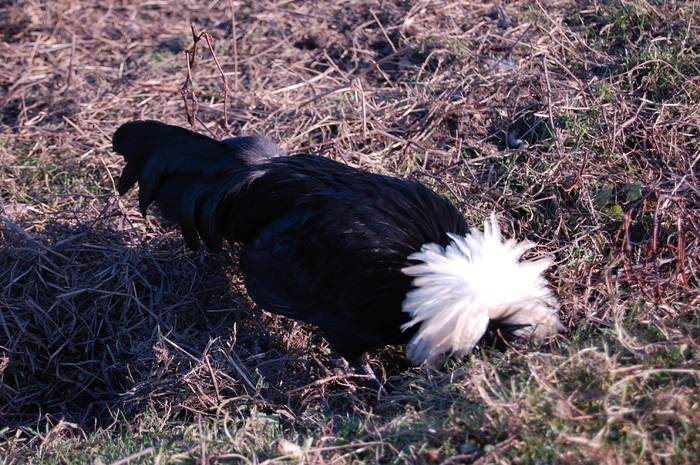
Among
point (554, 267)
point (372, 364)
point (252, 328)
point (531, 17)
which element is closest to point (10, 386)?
point (252, 328)

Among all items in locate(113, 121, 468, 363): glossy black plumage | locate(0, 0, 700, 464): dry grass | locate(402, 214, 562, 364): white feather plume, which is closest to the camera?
locate(0, 0, 700, 464): dry grass

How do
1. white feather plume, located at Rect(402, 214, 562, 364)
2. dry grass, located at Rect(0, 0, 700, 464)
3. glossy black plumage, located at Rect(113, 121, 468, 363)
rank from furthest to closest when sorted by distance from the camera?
glossy black plumage, located at Rect(113, 121, 468, 363) → white feather plume, located at Rect(402, 214, 562, 364) → dry grass, located at Rect(0, 0, 700, 464)

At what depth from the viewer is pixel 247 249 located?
155 inches

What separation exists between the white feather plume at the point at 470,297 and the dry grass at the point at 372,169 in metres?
0.15

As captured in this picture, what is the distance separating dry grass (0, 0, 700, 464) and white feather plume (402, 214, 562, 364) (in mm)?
151

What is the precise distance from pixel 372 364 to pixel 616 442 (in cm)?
180

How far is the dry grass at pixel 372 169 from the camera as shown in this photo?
272 cm

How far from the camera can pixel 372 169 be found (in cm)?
483

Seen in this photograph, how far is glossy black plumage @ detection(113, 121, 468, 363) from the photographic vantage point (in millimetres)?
3430

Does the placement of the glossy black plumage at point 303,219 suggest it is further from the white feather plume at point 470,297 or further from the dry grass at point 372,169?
the dry grass at point 372,169

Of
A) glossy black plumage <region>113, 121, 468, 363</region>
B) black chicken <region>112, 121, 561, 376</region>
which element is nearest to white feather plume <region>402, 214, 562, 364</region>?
black chicken <region>112, 121, 561, 376</region>

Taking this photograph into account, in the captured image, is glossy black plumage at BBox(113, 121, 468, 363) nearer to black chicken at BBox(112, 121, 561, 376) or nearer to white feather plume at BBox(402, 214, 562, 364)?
black chicken at BBox(112, 121, 561, 376)

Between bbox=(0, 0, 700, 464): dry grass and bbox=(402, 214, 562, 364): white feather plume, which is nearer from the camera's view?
bbox=(0, 0, 700, 464): dry grass

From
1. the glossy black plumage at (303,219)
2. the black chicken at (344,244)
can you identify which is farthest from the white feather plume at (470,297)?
the glossy black plumage at (303,219)
